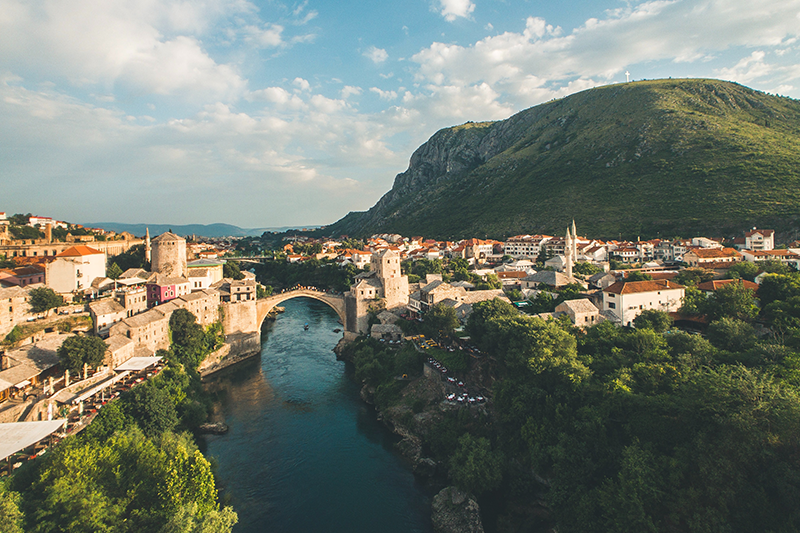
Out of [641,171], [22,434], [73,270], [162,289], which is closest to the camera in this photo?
[22,434]

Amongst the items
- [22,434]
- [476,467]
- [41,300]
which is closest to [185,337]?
[41,300]

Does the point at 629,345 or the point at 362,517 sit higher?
the point at 629,345

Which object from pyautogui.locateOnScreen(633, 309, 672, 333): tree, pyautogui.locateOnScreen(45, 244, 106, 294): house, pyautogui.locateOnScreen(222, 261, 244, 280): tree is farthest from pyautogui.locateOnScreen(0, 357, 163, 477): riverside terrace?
pyautogui.locateOnScreen(633, 309, 672, 333): tree

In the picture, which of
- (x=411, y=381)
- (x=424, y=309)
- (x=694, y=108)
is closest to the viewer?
(x=411, y=381)

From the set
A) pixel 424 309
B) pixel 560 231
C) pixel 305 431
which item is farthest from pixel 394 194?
pixel 305 431

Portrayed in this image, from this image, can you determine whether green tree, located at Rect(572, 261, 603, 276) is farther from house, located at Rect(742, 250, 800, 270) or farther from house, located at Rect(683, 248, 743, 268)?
house, located at Rect(742, 250, 800, 270)

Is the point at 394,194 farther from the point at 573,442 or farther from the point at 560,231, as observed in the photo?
the point at 573,442

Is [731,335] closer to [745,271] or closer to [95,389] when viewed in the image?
[745,271]
